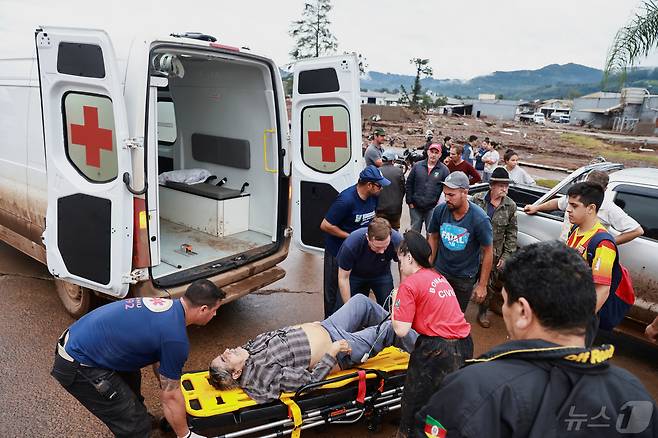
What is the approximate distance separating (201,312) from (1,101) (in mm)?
3564

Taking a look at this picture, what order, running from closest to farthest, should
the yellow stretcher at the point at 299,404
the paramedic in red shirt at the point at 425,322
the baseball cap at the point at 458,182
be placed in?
the paramedic in red shirt at the point at 425,322, the yellow stretcher at the point at 299,404, the baseball cap at the point at 458,182

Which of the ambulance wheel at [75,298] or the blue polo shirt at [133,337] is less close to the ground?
the blue polo shirt at [133,337]

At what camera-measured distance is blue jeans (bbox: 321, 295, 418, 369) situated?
3.35m

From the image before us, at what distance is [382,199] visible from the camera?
6082mm

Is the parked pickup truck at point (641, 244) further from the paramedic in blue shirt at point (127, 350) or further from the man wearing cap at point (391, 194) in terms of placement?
the paramedic in blue shirt at point (127, 350)

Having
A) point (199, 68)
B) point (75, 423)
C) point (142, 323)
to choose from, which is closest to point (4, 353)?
point (75, 423)

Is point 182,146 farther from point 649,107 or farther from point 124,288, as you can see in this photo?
point 649,107

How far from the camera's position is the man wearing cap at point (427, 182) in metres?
5.94

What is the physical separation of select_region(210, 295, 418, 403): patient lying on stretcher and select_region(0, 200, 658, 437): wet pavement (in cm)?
47

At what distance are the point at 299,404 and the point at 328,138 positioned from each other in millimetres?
2553

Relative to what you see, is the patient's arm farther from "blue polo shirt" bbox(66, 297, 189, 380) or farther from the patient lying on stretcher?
"blue polo shirt" bbox(66, 297, 189, 380)

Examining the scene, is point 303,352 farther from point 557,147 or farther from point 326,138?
point 557,147

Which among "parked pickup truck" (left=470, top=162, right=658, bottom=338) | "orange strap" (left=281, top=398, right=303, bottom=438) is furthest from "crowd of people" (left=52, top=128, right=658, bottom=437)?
"parked pickup truck" (left=470, top=162, right=658, bottom=338)

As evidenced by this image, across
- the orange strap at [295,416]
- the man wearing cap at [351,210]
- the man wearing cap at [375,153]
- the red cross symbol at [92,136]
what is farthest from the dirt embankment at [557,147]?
the orange strap at [295,416]
